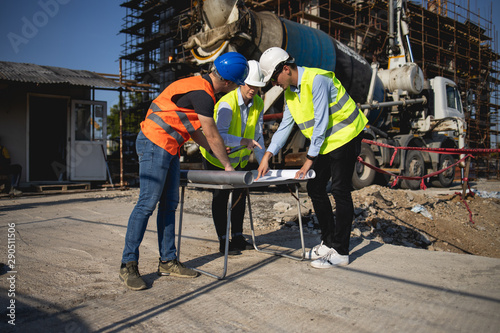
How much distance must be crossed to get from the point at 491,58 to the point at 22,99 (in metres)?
31.5

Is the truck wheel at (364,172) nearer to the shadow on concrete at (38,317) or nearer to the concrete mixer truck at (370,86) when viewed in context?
the concrete mixer truck at (370,86)

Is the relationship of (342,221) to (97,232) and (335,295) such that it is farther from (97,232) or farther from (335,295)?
(97,232)

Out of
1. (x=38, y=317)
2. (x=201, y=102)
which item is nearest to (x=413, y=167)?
(x=201, y=102)

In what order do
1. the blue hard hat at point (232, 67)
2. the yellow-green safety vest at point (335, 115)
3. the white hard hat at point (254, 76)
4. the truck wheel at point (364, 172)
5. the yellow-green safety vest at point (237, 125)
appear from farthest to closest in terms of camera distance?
1. the truck wheel at point (364, 172)
2. the yellow-green safety vest at point (237, 125)
3. the white hard hat at point (254, 76)
4. the yellow-green safety vest at point (335, 115)
5. the blue hard hat at point (232, 67)

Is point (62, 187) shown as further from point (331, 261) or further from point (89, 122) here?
point (331, 261)

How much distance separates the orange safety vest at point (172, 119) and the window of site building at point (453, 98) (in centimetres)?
1215

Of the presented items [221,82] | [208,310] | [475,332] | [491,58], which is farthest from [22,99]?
[491,58]

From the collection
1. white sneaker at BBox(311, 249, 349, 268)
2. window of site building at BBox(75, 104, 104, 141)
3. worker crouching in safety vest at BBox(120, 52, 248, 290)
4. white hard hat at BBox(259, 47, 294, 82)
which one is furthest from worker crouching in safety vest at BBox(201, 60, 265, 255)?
window of site building at BBox(75, 104, 104, 141)

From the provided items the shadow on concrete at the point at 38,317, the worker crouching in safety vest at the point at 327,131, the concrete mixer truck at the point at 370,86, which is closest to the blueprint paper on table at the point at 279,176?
the worker crouching in safety vest at the point at 327,131

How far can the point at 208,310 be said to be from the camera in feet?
7.45

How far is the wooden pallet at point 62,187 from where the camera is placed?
34.6 feet

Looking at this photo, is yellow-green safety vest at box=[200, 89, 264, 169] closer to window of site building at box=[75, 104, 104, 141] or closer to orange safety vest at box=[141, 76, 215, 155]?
orange safety vest at box=[141, 76, 215, 155]

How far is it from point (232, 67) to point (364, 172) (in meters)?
7.27

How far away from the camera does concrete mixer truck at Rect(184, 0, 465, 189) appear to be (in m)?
7.27
